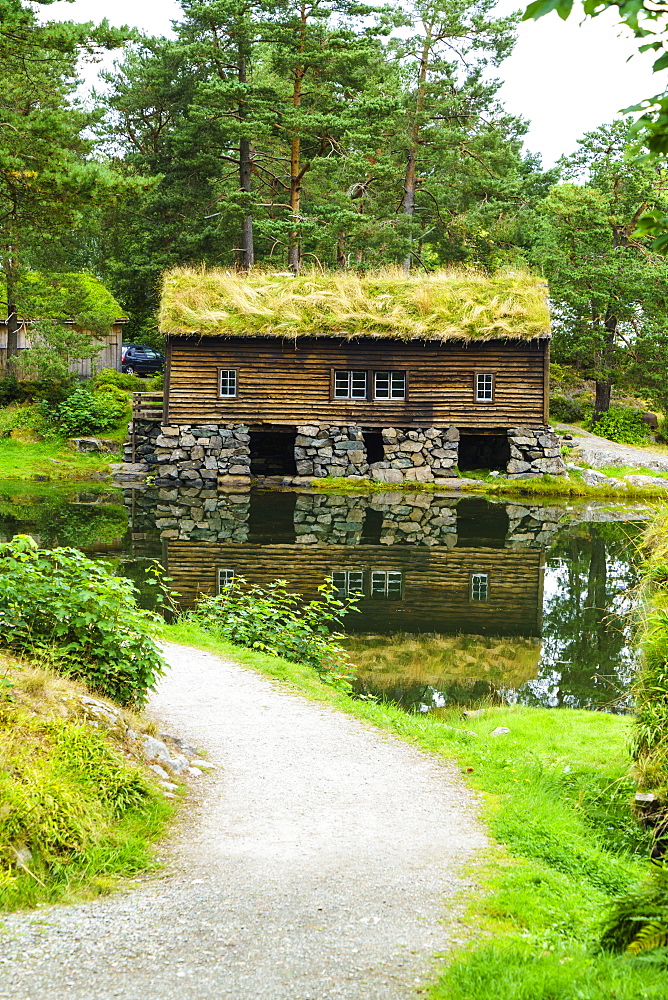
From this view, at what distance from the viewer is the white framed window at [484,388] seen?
33500 mm

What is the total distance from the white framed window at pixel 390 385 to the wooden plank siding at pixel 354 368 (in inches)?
10.4

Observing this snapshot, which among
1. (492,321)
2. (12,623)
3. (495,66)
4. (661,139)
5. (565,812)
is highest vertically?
(495,66)

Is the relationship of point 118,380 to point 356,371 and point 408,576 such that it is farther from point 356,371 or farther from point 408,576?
point 408,576

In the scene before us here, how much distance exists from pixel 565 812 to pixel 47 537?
15.4 m

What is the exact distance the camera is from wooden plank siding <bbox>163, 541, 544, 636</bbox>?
15.7 metres

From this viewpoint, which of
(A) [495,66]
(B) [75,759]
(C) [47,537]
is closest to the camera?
(B) [75,759]

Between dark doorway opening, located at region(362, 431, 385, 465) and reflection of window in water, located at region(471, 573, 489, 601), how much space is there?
16113mm

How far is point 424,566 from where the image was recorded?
19641 mm

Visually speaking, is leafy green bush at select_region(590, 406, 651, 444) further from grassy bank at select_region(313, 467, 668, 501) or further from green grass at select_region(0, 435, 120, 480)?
green grass at select_region(0, 435, 120, 480)

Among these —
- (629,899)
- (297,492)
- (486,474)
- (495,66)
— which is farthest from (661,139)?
(495,66)

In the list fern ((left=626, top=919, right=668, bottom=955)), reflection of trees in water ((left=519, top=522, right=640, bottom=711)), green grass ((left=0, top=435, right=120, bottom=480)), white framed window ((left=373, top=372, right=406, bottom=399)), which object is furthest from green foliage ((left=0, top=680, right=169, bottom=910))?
white framed window ((left=373, top=372, right=406, bottom=399))

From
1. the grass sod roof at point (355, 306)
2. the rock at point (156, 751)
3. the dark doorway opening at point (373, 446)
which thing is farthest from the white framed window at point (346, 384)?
the rock at point (156, 751)

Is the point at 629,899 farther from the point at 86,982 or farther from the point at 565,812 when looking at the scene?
the point at 565,812

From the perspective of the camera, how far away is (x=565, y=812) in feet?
24.5
